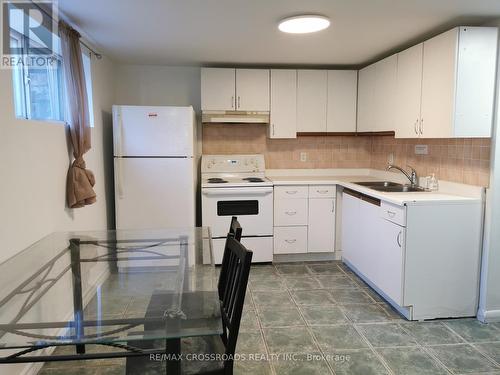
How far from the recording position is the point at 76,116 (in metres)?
2.70

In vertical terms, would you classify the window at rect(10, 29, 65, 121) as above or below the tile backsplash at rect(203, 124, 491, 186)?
above

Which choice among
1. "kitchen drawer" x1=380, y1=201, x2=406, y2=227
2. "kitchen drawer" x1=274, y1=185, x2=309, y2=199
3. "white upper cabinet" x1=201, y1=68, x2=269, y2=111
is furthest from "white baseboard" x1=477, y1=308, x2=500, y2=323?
"white upper cabinet" x1=201, y1=68, x2=269, y2=111

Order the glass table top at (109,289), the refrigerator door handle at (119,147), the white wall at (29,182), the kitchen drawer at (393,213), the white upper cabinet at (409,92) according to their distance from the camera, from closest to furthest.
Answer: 1. the glass table top at (109,289)
2. the white wall at (29,182)
3. the kitchen drawer at (393,213)
4. the white upper cabinet at (409,92)
5. the refrigerator door handle at (119,147)

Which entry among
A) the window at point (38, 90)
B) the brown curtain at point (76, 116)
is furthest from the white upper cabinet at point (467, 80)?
the window at point (38, 90)

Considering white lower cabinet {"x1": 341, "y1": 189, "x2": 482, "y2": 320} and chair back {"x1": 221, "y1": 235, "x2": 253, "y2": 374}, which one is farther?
white lower cabinet {"x1": 341, "y1": 189, "x2": 482, "y2": 320}

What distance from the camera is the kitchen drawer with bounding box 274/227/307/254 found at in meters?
4.11

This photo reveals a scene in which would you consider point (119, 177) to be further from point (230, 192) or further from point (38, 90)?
point (38, 90)

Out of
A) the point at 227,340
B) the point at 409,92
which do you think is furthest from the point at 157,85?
the point at 227,340

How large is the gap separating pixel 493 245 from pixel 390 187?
1094 millimetres

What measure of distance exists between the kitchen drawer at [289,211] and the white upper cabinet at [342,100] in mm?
944

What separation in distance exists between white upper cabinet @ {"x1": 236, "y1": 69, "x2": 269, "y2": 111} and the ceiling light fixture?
1.28 m

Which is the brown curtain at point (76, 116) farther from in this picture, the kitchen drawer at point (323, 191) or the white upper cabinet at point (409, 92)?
the white upper cabinet at point (409, 92)

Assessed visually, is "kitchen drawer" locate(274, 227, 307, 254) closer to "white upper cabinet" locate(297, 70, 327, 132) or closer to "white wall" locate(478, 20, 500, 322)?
"white upper cabinet" locate(297, 70, 327, 132)

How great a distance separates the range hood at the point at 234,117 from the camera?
162 inches
